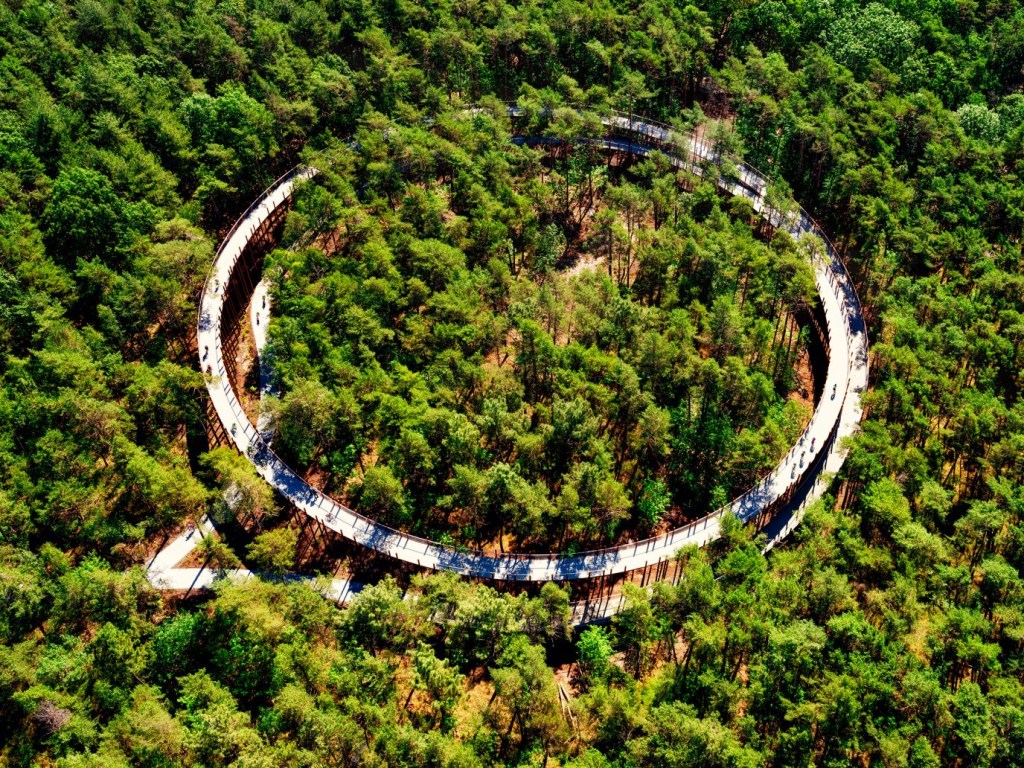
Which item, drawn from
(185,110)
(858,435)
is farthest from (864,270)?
(185,110)

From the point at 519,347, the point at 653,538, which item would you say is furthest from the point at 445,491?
the point at 653,538

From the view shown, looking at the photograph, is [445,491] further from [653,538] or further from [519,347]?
[653,538]

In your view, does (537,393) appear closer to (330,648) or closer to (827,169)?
(330,648)

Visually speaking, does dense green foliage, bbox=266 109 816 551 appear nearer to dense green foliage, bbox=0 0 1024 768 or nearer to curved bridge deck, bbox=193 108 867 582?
curved bridge deck, bbox=193 108 867 582

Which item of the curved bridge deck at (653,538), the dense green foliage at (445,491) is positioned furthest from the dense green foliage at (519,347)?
the dense green foliage at (445,491)

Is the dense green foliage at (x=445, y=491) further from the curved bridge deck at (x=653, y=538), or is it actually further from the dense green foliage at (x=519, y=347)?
the dense green foliage at (x=519, y=347)
